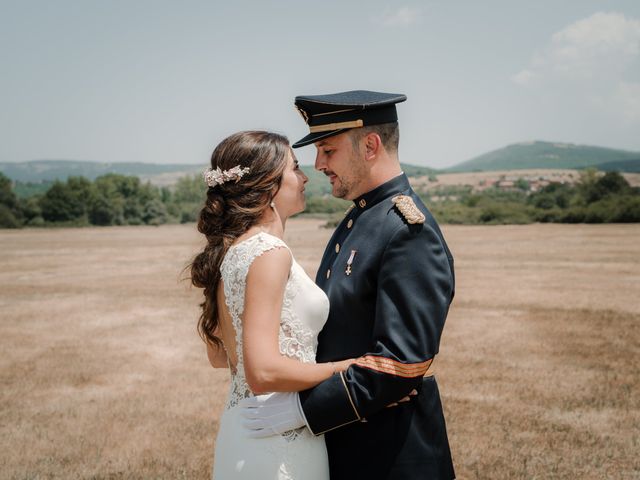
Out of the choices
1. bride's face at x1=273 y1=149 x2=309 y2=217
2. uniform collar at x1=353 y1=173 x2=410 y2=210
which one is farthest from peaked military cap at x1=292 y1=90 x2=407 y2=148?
uniform collar at x1=353 y1=173 x2=410 y2=210

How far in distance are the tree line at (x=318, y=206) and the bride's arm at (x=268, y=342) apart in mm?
51662

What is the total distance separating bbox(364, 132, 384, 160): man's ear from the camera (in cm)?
272

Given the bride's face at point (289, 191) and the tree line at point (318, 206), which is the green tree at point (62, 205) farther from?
the bride's face at point (289, 191)

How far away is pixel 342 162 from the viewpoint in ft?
9.16

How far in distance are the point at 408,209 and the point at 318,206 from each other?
93285mm

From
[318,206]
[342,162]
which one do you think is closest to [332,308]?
[342,162]

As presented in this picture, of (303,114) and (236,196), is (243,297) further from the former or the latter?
(303,114)

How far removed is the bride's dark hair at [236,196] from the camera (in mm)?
2748

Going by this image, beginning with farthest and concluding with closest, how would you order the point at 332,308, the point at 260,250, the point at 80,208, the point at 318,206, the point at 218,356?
the point at 318,206, the point at 80,208, the point at 218,356, the point at 332,308, the point at 260,250

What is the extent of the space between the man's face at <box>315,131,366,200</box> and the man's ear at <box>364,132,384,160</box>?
0.11 feet

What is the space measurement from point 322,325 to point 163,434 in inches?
213

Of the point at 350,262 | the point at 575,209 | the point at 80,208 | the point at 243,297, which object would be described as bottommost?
the point at 80,208

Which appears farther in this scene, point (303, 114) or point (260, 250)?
point (303, 114)

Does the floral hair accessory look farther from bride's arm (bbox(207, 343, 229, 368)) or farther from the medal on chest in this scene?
bride's arm (bbox(207, 343, 229, 368))
